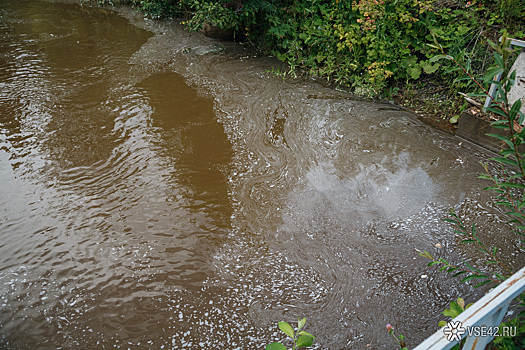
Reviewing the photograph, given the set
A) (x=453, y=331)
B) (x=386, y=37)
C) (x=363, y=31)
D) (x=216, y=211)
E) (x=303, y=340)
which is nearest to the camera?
(x=453, y=331)

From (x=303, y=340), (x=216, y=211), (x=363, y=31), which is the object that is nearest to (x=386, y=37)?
(x=363, y=31)

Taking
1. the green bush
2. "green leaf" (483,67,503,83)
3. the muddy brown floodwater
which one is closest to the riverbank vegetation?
the green bush

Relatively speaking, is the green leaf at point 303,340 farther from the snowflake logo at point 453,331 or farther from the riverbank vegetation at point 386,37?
the riverbank vegetation at point 386,37

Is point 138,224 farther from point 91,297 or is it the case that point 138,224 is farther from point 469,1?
point 469,1

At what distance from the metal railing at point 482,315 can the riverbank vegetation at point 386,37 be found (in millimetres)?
2992

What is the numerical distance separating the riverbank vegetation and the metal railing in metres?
2.99

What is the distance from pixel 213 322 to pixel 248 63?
4.40 meters

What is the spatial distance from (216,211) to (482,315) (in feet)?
7.62

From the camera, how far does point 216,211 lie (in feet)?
10.0

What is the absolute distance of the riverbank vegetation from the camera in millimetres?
4082

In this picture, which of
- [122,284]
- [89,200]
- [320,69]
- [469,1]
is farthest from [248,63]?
[122,284]

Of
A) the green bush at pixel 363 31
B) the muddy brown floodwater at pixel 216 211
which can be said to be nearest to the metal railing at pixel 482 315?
the muddy brown floodwater at pixel 216 211

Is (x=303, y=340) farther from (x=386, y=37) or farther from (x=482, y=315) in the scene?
(x=386, y=37)

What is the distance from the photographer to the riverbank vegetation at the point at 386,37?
13.4ft
